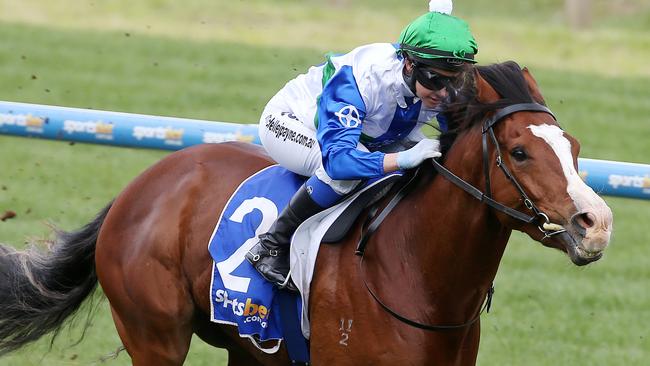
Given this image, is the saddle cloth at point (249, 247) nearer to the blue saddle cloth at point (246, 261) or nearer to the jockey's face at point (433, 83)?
the blue saddle cloth at point (246, 261)

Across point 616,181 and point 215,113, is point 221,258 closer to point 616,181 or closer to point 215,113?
point 616,181

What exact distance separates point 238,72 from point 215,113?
1563mm

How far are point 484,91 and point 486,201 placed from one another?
40 centimetres

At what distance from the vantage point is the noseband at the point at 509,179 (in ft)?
12.0

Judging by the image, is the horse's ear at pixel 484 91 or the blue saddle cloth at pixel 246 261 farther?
the blue saddle cloth at pixel 246 261

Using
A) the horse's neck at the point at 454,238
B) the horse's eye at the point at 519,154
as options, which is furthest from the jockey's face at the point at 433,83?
the horse's eye at the point at 519,154

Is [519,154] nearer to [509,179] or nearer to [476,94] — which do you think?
[509,179]

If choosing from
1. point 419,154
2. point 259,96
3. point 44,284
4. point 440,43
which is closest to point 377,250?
point 419,154

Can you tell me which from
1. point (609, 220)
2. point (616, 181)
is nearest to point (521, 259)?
point (616, 181)

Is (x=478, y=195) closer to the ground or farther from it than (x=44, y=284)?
farther from it

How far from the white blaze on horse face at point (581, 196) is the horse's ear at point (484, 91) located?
0.24 meters

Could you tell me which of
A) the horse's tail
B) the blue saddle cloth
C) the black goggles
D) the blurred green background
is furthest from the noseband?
the blurred green background

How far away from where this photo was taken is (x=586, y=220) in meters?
3.53

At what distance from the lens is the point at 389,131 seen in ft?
14.7
